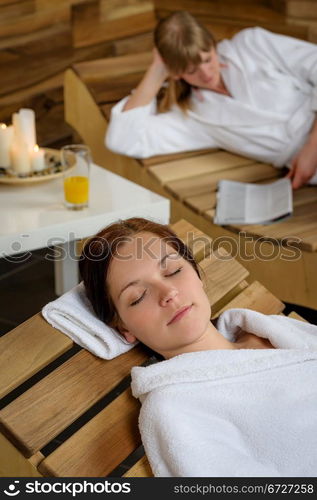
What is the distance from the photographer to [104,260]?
183cm

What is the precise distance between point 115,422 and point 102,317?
9.3 inches

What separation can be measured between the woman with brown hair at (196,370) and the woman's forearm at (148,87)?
5.04 ft

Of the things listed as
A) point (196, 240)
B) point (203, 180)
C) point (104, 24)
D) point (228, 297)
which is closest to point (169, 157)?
point (203, 180)

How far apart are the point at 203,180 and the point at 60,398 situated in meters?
1.55

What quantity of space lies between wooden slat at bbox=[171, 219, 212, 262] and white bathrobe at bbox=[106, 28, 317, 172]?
3.52 ft

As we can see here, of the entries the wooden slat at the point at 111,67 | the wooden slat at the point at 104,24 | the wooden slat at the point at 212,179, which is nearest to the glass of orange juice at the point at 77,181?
the wooden slat at the point at 212,179

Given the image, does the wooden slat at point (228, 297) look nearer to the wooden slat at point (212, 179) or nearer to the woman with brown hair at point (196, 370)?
the woman with brown hair at point (196, 370)

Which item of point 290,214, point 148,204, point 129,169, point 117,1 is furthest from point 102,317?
point 117,1

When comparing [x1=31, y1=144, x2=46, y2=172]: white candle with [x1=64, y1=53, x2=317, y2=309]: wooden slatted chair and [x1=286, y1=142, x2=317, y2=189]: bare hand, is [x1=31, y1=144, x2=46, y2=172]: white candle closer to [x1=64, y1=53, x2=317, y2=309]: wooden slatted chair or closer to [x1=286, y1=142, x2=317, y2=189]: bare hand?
[x1=64, y1=53, x2=317, y2=309]: wooden slatted chair

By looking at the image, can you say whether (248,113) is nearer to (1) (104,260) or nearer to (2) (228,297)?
(2) (228,297)

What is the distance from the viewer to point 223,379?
1715 mm

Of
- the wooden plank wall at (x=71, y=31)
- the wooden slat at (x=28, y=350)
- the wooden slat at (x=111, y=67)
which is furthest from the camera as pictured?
the wooden plank wall at (x=71, y=31)

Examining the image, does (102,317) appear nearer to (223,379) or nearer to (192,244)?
(223,379)

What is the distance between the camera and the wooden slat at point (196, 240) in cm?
227
